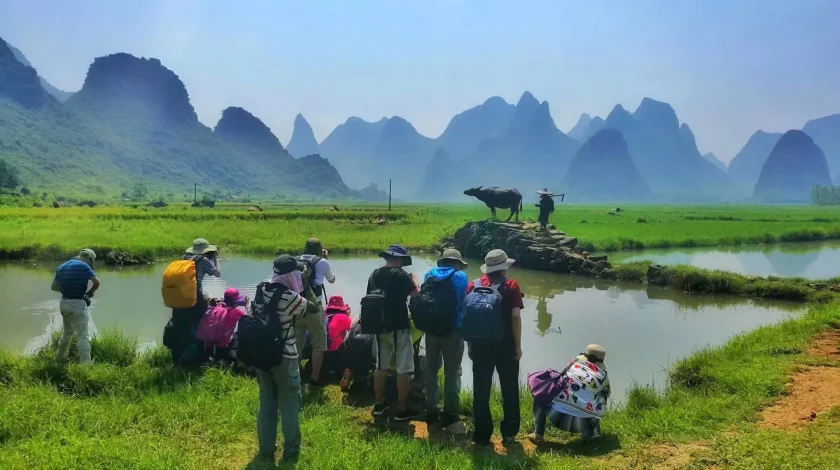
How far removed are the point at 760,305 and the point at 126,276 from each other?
52.7 feet

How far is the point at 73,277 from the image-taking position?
589 cm

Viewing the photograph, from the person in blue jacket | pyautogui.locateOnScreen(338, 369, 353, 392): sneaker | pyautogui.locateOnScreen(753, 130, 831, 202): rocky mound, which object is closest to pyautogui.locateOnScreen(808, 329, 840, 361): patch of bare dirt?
the person in blue jacket

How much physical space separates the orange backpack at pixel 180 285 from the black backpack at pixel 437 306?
2779mm

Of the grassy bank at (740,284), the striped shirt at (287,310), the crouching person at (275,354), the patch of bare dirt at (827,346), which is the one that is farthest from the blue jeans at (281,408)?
the grassy bank at (740,284)

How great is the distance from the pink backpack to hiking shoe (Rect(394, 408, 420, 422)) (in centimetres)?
233

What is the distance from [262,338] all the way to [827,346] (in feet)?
25.7

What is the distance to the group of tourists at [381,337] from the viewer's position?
409 centimetres

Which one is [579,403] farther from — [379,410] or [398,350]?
[379,410]

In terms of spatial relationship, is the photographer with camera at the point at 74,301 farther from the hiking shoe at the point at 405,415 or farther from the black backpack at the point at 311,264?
the hiking shoe at the point at 405,415

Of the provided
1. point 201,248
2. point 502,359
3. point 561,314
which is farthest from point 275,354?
point 561,314

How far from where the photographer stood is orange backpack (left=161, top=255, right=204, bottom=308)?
581cm

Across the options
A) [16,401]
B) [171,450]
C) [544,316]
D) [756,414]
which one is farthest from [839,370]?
[16,401]

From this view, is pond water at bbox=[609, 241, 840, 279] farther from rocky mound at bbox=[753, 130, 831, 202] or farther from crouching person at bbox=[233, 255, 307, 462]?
rocky mound at bbox=[753, 130, 831, 202]

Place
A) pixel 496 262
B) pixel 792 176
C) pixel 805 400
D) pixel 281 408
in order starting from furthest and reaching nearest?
pixel 792 176
pixel 805 400
pixel 496 262
pixel 281 408
